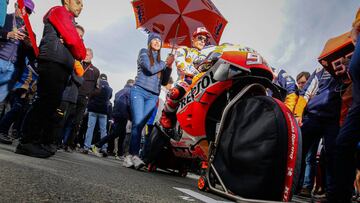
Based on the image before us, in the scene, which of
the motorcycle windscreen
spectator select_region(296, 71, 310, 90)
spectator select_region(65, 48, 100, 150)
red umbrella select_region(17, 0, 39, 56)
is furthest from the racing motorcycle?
spectator select_region(65, 48, 100, 150)

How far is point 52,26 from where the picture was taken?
3.51 metres

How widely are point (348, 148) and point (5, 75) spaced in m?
4.24

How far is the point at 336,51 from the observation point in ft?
10.7

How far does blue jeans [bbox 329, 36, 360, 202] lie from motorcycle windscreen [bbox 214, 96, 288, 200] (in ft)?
2.36

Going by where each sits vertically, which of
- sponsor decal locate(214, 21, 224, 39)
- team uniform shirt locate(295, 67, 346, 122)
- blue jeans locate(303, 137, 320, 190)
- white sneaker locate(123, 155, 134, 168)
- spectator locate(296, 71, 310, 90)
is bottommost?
white sneaker locate(123, 155, 134, 168)

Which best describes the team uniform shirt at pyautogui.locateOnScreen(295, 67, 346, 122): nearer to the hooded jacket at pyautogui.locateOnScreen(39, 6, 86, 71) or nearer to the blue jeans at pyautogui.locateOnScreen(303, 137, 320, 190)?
the blue jeans at pyautogui.locateOnScreen(303, 137, 320, 190)

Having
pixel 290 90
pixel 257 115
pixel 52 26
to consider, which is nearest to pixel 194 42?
pixel 290 90

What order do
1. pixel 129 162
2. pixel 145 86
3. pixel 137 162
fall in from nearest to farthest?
pixel 137 162 < pixel 129 162 < pixel 145 86

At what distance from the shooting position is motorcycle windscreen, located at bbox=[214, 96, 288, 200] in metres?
2.01

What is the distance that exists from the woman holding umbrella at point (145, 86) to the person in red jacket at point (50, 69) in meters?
1.29

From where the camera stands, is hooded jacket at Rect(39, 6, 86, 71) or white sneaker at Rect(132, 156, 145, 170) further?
white sneaker at Rect(132, 156, 145, 170)

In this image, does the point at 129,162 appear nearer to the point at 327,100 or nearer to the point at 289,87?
the point at 327,100

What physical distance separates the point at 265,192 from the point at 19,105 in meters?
4.77

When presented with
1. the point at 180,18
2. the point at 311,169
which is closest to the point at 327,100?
the point at 311,169
